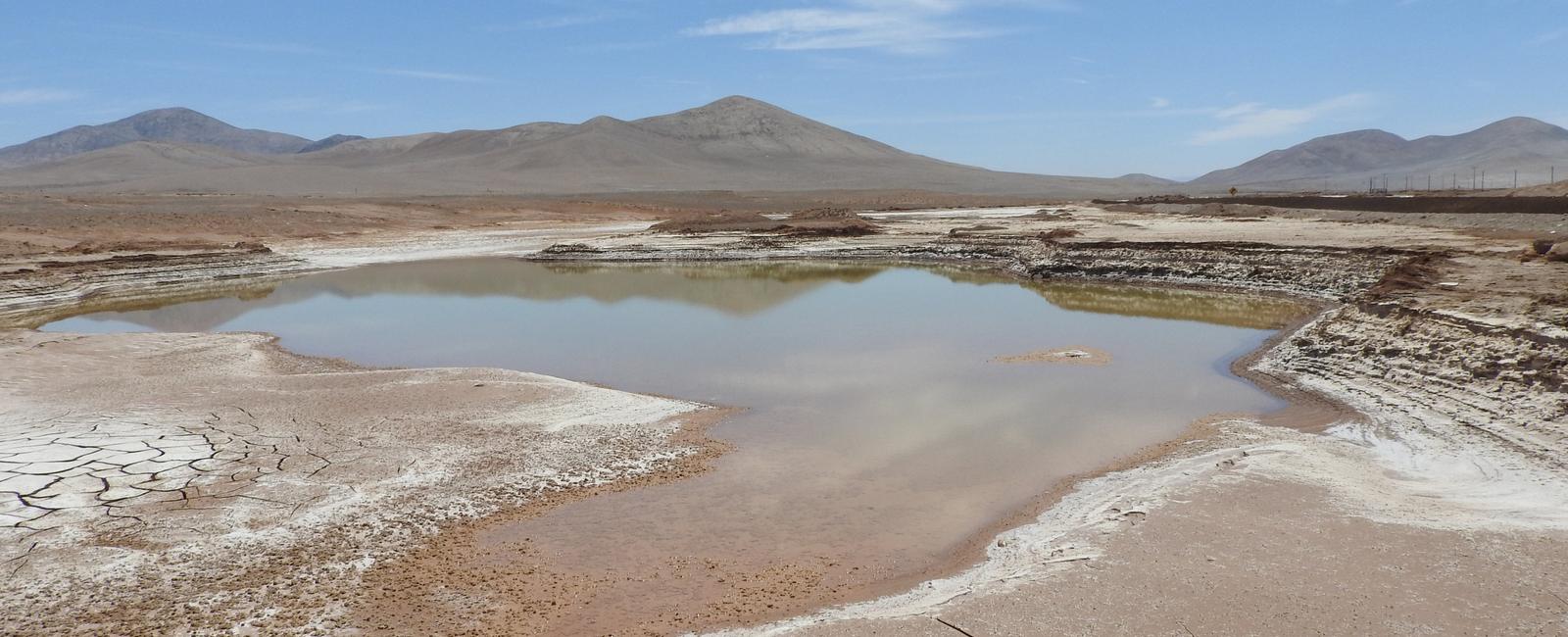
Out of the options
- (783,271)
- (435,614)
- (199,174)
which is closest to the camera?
(435,614)

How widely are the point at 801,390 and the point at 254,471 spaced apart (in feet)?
18.8

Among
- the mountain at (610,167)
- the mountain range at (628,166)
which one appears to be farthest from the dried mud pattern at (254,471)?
the mountain at (610,167)

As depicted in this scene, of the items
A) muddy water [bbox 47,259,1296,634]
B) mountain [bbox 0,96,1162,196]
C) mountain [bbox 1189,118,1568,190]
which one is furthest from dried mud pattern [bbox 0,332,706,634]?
mountain [bbox 1189,118,1568,190]

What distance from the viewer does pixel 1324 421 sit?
29.2 ft

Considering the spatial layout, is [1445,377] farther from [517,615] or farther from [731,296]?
[731,296]

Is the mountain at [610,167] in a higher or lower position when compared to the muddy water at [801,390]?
higher

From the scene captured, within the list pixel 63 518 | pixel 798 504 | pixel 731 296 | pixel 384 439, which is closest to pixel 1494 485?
pixel 798 504

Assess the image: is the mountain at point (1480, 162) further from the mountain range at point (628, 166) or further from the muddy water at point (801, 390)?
the muddy water at point (801, 390)

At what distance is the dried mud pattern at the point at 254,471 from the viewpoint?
5223 mm

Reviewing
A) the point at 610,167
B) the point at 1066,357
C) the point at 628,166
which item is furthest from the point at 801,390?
the point at 628,166

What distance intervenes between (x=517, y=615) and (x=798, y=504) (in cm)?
249

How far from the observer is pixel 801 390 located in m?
11.0

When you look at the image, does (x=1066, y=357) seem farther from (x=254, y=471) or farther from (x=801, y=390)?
(x=254, y=471)

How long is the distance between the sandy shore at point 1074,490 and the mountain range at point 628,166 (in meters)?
82.6
